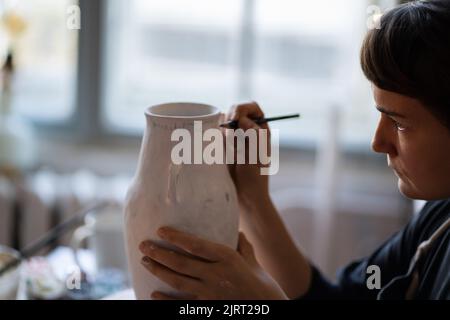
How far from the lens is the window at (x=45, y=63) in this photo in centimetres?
209

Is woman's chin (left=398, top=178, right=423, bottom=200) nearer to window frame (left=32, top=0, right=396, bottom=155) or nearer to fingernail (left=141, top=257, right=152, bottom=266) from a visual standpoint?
fingernail (left=141, top=257, right=152, bottom=266)

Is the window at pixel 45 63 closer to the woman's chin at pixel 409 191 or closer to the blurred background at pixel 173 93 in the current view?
the blurred background at pixel 173 93

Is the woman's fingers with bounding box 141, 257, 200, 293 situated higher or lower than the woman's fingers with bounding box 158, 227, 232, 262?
lower

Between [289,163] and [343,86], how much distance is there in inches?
11.0

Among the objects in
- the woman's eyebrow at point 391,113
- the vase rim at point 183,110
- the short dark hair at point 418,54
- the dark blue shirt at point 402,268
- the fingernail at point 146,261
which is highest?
the short dark hair at point 418,54

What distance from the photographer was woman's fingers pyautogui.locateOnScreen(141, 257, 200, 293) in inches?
33.4

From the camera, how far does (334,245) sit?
1914 millimetres

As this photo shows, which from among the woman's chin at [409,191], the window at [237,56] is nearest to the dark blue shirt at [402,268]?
the woman's chin at [409,191]

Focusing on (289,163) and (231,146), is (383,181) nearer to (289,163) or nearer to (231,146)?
(289,163)

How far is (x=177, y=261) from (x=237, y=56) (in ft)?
4.27

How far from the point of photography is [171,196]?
0.84 metres

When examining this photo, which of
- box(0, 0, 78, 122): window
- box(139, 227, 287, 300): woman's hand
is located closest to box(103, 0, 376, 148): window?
box(0, 0, 78, 122): window

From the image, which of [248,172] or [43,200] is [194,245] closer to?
[248,172]

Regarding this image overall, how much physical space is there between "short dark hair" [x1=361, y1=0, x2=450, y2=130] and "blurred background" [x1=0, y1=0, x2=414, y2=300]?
3.42 feet
